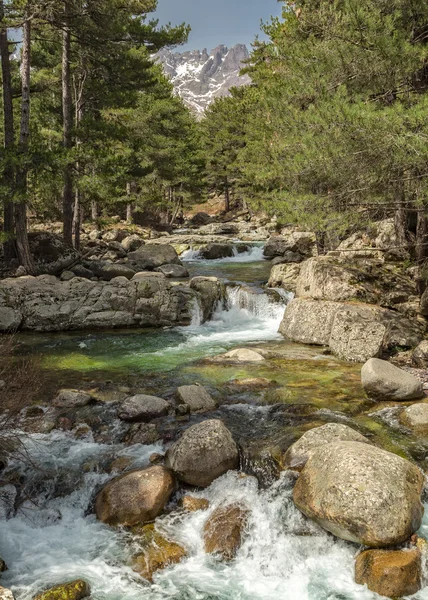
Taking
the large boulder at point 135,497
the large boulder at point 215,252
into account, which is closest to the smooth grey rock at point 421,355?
the large boulder at point 135,497

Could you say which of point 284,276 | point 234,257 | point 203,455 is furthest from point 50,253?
point 203,455

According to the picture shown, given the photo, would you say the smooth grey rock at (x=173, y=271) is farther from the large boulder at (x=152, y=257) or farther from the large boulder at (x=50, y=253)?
the large boulder at (x=50, y=253)

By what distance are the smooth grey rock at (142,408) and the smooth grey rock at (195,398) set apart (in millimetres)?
336

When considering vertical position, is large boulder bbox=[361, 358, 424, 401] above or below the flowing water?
above

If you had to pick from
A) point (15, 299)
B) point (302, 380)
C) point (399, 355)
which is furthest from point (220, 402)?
point (15, 299)

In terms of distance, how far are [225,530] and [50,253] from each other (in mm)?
13740

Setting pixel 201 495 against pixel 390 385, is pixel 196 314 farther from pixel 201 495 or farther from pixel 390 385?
pixel 201 495

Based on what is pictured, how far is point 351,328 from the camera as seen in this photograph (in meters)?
10.4

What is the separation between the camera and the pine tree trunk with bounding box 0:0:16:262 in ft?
41.3

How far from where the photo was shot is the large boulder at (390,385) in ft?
25.1

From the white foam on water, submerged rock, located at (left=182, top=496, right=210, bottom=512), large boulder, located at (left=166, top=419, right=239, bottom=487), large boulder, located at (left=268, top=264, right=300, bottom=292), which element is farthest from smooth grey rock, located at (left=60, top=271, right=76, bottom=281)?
submerged rock, located at (left=182, top=496, right=210, bottom=512)

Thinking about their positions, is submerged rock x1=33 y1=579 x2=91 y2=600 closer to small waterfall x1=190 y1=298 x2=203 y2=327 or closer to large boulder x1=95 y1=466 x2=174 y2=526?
large boulder x1=95 y1=466 x2=174 y2=526

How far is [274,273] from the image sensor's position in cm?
1645

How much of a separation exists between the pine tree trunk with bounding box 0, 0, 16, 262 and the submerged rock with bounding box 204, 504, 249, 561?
35.1ft
